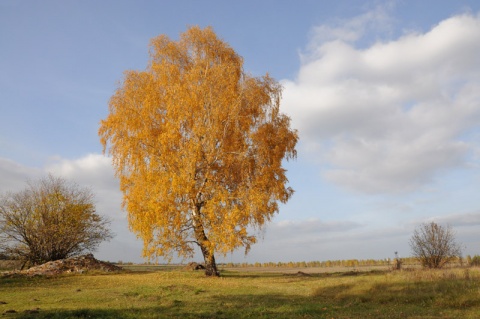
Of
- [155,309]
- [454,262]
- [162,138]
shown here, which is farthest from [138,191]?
[454,262]

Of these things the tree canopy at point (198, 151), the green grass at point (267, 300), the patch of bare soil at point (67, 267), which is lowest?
the green grass at point (267, 300)

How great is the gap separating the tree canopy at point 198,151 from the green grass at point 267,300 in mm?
5051

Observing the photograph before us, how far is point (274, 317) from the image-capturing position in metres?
14.1

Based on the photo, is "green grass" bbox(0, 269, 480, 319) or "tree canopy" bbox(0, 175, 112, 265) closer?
"green grass" bbox(0, 269, 480, 319)

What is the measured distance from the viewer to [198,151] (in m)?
28.3

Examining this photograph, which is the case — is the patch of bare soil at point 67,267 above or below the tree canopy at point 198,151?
below

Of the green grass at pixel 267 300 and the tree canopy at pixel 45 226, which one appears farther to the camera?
the tree canopy at pixel 45 226

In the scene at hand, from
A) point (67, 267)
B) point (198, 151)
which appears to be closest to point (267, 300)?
point (198, 151)

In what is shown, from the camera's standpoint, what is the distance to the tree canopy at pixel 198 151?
27922mm

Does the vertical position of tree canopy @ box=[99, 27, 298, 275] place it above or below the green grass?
above

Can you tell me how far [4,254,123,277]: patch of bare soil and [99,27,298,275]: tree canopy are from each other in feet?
24.2

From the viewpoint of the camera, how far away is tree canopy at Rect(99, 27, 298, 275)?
27922 mm

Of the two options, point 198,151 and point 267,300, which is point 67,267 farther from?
point 267,300

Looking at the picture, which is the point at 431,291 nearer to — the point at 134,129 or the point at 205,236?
the point at 205,236
